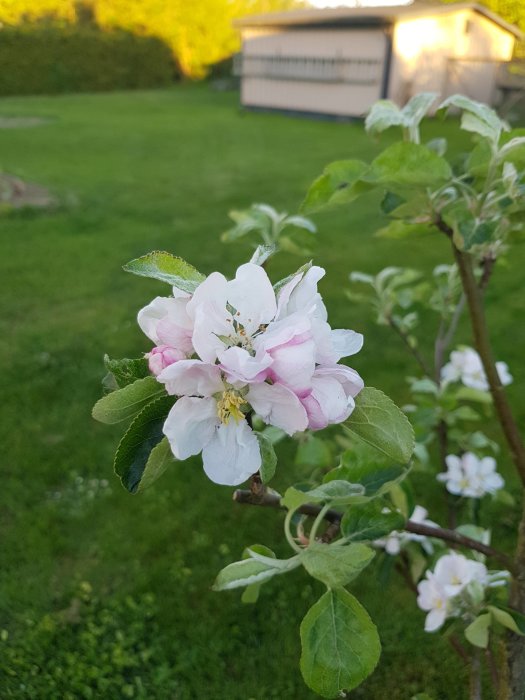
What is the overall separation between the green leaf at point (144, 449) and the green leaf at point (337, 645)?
0.22m

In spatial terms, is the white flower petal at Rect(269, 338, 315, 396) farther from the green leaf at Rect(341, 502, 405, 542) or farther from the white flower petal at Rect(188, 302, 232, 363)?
the green leaf at Rect(341, 502, 405, 542)

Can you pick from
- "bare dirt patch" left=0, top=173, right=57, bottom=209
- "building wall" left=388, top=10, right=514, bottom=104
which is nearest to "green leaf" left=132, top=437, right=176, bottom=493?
"bare dirt patch" left=0, top=173, right=57, bottom=209

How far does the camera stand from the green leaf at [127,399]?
553 mm

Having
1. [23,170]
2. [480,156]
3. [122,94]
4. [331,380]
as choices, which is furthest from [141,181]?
[122,94]

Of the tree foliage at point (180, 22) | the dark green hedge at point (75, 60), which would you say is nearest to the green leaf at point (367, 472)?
the dark green hedge at point (75, 60)

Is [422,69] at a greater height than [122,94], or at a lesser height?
greater

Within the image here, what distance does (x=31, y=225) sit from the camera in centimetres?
549

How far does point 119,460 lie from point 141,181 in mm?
6977

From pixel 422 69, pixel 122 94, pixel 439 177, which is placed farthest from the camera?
pixel 122 94

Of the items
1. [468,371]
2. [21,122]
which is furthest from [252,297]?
[21,122]

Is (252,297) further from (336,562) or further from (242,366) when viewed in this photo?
(336,562)

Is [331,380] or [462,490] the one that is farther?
[462,490]

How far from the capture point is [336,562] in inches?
24.3

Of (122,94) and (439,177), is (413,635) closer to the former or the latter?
(439,177)
